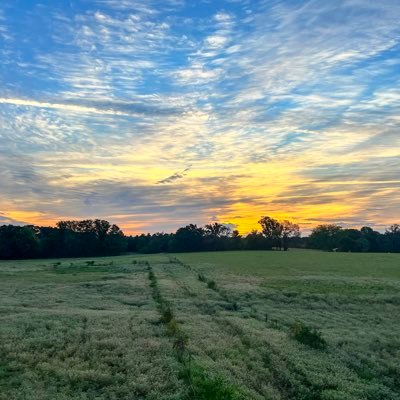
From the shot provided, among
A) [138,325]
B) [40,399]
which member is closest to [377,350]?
[138,325]

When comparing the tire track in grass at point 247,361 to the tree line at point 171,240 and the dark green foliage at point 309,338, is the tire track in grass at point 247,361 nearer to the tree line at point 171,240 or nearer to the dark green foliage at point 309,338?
the dark green foliage at point 309,338

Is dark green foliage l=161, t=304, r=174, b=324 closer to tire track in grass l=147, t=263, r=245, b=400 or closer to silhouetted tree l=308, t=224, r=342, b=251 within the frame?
tire track in grass l=147, t=263, r=245, b=400

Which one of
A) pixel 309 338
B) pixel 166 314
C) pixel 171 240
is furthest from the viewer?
pixel 171 240

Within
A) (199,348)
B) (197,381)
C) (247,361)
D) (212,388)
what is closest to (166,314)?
(199,348)

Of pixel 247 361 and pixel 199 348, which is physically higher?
pixel 199 348

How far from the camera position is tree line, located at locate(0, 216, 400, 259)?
14138cm

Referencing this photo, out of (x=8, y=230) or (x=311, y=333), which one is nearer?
(x=311, y=333)

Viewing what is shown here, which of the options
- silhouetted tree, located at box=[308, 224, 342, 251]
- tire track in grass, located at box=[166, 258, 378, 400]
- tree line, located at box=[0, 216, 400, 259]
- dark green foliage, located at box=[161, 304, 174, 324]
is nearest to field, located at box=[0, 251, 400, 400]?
tire track in grass, located at box=[166, 258, 378, 400]

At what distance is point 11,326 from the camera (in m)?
21.5

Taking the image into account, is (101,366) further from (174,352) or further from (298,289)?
(298,289)

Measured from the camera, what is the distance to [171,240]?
170 metres

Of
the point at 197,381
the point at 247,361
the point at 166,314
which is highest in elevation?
the point at 166,314

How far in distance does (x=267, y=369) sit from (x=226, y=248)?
15816cm

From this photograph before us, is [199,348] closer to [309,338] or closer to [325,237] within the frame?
[309,338]
